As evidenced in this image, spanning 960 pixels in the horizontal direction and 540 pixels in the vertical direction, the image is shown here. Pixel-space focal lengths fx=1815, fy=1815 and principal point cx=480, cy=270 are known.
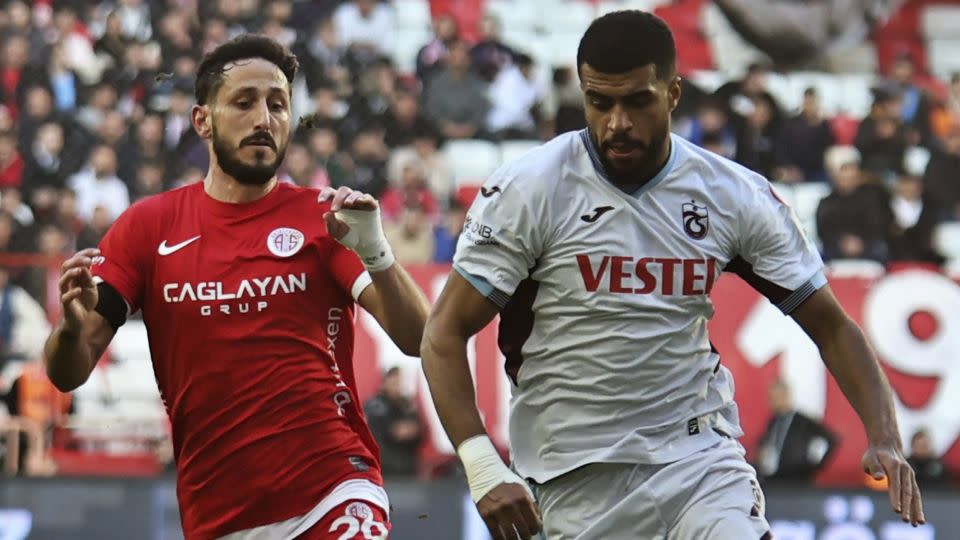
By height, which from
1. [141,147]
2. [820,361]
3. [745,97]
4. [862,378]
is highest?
[745,97]

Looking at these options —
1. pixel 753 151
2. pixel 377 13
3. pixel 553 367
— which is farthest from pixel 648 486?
pixel 377 13

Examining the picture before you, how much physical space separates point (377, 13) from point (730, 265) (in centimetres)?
1313

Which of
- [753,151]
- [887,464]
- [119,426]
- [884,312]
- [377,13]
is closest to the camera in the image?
[887,464]

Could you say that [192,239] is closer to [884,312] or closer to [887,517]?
[887,517]

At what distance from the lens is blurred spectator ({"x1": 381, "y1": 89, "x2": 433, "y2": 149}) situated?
1725 centimetres

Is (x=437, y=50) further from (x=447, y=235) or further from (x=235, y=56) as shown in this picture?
(x=235, y=56)

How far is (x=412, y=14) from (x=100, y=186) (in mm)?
4570

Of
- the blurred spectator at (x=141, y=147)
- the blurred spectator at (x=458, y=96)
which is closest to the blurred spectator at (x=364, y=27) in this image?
the blurred spectator at (x=458, y=96)

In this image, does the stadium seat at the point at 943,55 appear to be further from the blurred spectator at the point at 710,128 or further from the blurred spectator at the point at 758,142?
the blurred spectator at the point at 710,128

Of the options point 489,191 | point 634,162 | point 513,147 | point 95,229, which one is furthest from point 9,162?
point 634,162

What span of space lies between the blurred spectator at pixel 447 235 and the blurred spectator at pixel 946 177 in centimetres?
445

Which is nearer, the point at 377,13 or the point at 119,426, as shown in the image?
the point at 119,426

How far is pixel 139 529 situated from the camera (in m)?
12.1

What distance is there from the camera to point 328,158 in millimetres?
16594
